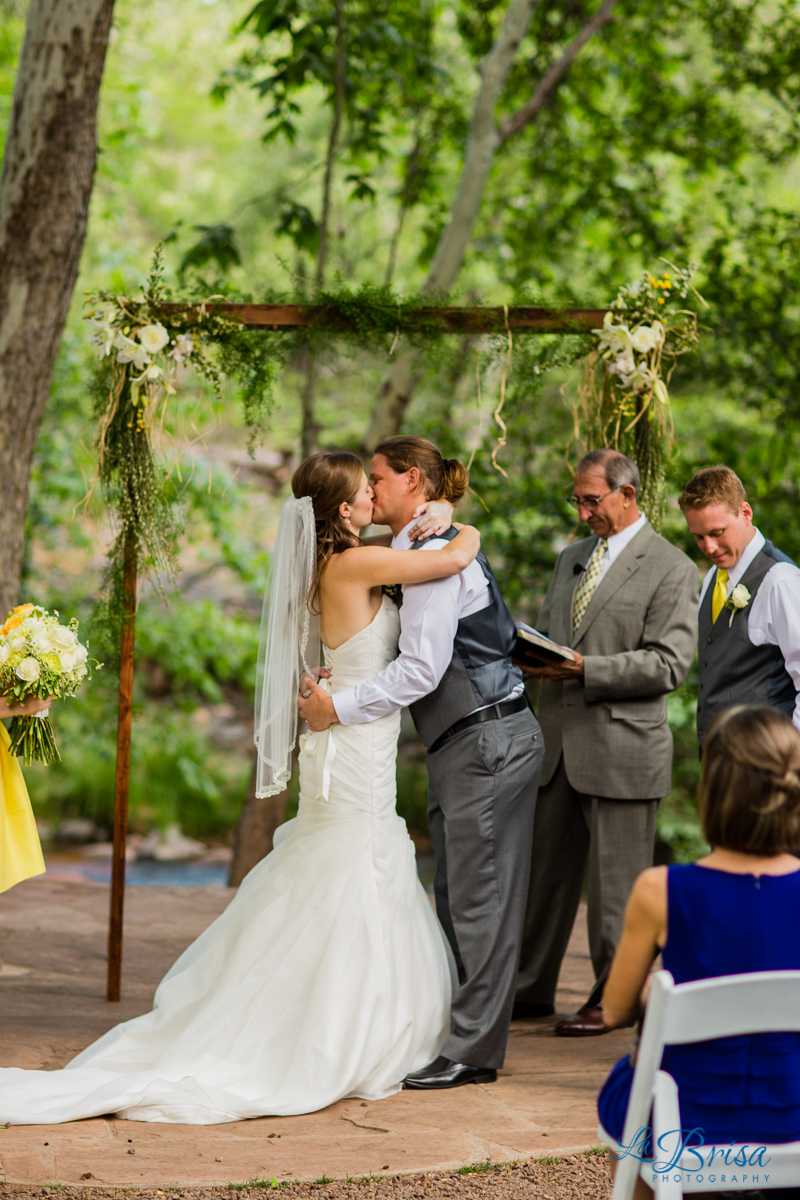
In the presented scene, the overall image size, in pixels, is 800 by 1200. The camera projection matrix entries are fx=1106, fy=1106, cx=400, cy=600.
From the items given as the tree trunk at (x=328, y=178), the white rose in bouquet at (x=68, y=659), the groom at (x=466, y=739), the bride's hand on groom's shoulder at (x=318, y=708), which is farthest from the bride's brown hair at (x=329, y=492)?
the tree trunk at (x=328, y=178)

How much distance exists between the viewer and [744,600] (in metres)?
3.57

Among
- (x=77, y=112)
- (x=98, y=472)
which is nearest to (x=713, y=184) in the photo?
(x=77, y=112)

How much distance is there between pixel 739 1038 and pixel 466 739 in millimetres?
1770

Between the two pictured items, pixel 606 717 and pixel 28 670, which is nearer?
pixel 28 670

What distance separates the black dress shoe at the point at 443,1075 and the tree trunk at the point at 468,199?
13.4 feet

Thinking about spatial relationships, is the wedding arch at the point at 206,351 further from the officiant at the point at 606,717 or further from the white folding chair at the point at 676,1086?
the white folding chair at the point at 676,1086

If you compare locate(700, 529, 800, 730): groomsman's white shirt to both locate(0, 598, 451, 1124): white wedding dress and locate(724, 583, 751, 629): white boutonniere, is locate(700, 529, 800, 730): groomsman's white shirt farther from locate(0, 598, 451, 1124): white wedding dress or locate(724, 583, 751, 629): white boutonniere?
locate(0, 598, 451, 1124): white wedding dress

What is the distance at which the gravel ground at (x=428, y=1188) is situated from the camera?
261 centimetres

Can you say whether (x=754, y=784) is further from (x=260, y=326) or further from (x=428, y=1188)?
(x=260, y=326)

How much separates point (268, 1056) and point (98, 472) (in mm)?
2304

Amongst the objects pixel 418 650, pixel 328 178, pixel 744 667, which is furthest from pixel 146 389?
pixel 328 178

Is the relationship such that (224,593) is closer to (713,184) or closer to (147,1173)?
(713,184)

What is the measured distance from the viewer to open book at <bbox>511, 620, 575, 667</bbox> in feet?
12.3

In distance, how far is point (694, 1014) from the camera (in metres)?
1.76
